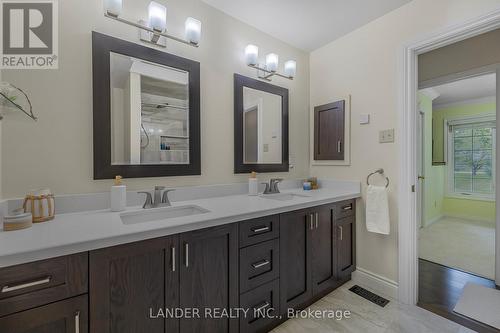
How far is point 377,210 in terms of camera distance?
1845 mm

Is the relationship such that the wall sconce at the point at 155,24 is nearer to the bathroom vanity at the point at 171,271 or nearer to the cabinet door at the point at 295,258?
the bathroom vanity at the point at 171,271

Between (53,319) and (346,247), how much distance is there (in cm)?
197

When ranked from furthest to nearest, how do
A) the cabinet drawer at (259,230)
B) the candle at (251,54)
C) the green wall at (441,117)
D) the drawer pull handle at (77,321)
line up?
the green wall at (441,117)
the candle at (251,54)
the cabinet drawer at (259,230)
the drawer pull handle at (77,321)

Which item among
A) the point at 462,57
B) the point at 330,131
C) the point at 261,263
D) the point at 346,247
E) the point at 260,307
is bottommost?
the point at 260,307

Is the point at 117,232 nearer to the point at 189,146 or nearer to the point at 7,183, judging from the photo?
the point at 7,183

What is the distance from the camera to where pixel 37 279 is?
→ 2.50ft

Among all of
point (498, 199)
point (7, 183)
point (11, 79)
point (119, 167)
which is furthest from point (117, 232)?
point (498, 199)

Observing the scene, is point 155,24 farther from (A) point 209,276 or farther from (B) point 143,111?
(A) point 209,276

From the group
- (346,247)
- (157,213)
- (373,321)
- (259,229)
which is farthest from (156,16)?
(373,321)

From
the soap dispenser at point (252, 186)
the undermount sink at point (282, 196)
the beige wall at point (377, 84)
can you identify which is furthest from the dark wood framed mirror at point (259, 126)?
the beige wall at point (377, 84)

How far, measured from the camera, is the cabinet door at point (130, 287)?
869 millimetres

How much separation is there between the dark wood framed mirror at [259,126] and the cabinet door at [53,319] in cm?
130

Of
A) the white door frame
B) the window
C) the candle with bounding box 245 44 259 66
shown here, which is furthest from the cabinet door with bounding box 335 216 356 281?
the window

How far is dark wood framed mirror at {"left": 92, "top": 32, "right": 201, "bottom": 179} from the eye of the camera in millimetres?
1335
